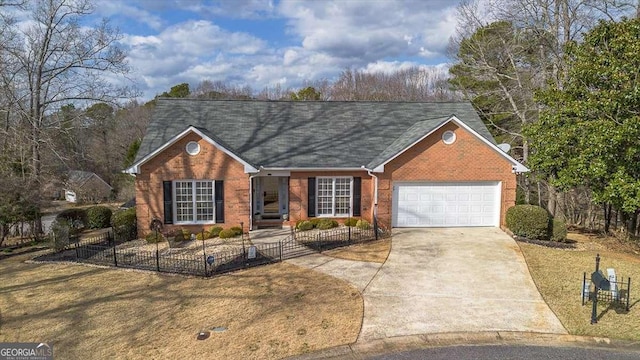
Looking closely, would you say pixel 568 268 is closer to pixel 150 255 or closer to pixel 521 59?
pixel 150 255

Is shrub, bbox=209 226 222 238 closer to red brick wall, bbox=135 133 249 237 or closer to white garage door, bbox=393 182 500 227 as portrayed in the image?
red brick wall, bbox=135 133 249 237

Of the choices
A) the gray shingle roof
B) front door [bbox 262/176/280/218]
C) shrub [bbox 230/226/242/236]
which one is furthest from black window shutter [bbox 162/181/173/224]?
front door [bbox 262/176/280/218]

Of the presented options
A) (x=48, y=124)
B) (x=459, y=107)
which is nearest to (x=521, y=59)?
(x=459, y=107)

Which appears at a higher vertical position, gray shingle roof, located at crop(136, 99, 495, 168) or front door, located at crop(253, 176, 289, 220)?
gray shingle roof, located at crop(136, 99, 495, 168)

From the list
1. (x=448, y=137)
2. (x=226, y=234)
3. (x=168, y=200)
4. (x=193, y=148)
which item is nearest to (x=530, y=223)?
(x=448, y=137)

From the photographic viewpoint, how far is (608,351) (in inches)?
353

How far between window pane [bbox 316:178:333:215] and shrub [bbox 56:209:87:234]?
1281 cm

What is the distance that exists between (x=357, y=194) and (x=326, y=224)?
7.47 feet

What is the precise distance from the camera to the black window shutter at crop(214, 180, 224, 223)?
19.0 m

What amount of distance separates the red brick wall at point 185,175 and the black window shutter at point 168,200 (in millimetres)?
148

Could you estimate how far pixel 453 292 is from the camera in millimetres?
12062

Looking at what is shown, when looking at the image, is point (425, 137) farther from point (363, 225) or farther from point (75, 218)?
point (75, 218)

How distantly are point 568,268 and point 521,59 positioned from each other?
1717 centimetres

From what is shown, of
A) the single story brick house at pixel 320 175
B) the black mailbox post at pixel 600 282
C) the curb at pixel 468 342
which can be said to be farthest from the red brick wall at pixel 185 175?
the black mailbox post at pixel 600 282
